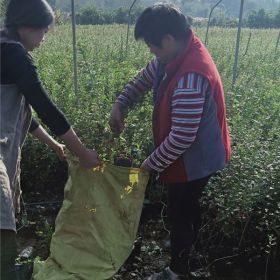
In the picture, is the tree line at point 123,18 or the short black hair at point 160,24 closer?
the short black hair at point 160,24

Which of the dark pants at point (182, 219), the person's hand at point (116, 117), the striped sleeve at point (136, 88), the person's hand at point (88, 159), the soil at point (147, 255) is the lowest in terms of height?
the soil at point (147, 255)

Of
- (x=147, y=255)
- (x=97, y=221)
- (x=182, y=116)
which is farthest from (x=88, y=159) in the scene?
(x=147, y=255)

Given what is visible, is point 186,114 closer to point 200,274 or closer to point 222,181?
point 222,181

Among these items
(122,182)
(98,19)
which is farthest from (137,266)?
(98,19)

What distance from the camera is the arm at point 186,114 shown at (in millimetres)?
1894

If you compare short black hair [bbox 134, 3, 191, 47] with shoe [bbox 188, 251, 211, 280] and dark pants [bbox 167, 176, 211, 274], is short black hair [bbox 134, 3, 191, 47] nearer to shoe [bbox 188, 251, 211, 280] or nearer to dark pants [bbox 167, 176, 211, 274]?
dark pants [bbox 167, 176, 211, 274]

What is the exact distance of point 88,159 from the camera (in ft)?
6.45

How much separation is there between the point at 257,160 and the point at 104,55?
5201 millimetres

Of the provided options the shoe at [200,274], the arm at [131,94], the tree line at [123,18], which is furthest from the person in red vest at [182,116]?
the tree line at [123,18]

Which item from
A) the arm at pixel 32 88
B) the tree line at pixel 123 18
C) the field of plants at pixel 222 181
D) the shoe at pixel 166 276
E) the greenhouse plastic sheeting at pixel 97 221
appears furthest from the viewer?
the tree line at pixel 123 18

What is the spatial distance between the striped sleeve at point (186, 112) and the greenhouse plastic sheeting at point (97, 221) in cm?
26

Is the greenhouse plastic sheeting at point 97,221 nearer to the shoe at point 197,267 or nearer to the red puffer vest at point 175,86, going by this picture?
the red puffer vest at point 175,86

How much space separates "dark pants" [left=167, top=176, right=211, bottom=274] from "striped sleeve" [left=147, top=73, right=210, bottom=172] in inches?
13.5

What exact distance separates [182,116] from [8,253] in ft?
3.22
